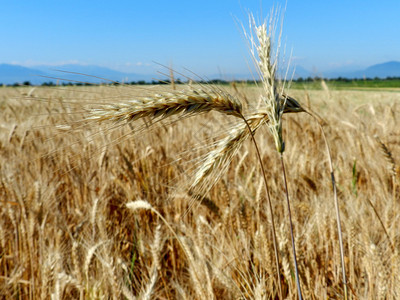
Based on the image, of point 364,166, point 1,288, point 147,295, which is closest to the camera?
point 147,295

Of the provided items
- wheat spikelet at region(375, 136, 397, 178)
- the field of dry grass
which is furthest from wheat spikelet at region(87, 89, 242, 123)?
wheat spikelet at region(375, 136, 397, 178)

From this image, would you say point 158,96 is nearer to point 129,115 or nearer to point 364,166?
point 129,115

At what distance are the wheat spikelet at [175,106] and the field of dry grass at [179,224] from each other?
1.5 inches

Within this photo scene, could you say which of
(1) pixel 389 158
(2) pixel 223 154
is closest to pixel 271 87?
(2) pixel 223 154

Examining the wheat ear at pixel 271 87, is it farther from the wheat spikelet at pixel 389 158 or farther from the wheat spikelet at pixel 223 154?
the wheat spikelet at pixel 389 158

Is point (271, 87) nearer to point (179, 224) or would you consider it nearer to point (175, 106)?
point (175, 106)

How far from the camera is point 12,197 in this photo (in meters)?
2.08

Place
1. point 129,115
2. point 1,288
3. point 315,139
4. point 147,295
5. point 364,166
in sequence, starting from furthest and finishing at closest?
point 315,139, point 364,166, point 1,288, point 147,295, point 129,115

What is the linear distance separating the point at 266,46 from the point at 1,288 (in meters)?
1.56

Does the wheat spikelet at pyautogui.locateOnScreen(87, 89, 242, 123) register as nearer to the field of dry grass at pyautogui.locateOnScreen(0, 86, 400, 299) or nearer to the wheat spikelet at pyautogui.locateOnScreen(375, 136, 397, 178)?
the field of dry grass at pyautogui.locateOnScreen(0, 86, 400, 299)

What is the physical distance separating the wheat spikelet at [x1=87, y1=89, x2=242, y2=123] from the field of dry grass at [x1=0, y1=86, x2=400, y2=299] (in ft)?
0.13

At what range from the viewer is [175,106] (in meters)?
0.89

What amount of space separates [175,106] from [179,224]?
A: 49.0 inches

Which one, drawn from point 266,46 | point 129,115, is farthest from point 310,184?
point 129,115
